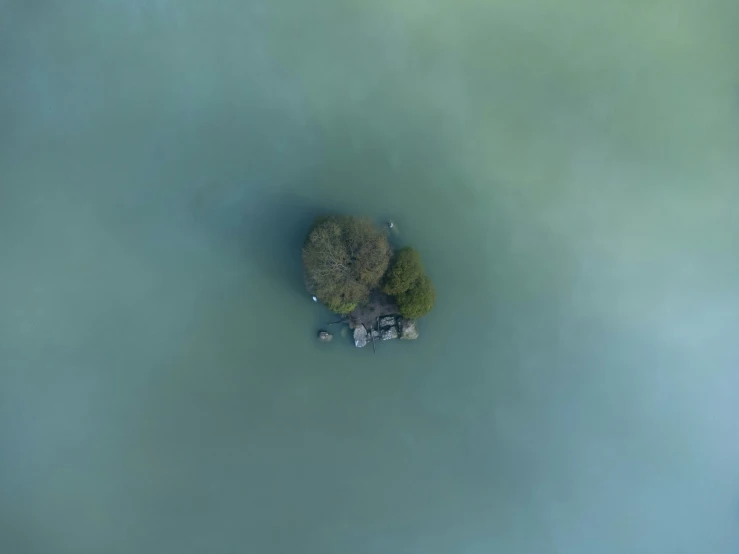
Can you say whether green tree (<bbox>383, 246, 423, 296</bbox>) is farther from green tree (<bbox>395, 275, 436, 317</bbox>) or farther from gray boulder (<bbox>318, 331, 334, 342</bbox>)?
gray boulder (<bbox>318, 331, 334, 342</bbox>)

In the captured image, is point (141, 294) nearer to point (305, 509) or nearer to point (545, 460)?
point (305, 509)

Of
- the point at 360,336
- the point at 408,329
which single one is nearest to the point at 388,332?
the point at 408,329

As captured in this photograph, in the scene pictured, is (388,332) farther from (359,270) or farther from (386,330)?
(359,270)

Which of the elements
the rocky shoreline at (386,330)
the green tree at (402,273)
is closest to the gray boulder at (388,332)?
the rocky shoreline at (386,330)

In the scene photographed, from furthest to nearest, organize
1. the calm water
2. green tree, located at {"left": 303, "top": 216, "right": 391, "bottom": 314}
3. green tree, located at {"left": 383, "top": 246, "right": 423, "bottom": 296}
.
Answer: the calm water → green tree, located at {"left": 383, "top": 246, "right": 423, "bottom": 296} → green tree, located at {"left": 303, "top": 216, "right": 391, "bottom": 314}

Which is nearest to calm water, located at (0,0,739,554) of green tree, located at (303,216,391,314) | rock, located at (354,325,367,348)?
rock, located at (354,325,367,348)
